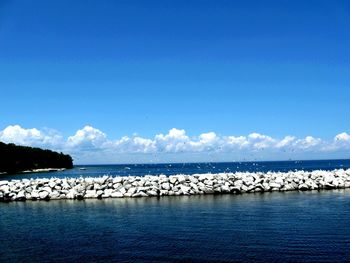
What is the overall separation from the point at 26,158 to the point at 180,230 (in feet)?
375

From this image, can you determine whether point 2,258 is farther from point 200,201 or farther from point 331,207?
point 331,207

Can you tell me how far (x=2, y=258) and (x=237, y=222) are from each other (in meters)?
11.4

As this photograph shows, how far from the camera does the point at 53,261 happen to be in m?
15.7

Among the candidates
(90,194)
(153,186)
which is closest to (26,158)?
(90,194)

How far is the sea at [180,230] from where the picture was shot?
53.3 ft

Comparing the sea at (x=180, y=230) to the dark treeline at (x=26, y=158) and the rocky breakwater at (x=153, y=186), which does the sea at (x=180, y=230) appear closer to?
the rocky breakwater at (x=153, y=186)

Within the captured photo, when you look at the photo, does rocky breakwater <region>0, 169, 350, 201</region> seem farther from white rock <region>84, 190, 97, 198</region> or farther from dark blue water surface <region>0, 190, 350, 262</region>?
dark blue water surface <region>0, 190, 350, 262</region>

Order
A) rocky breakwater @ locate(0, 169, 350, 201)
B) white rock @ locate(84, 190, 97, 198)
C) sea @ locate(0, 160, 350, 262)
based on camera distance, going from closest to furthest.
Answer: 1. sea @ locate(0, 160, 350, 262)
2. white rock @ locate(84, 190, 97, 198)
3. rocky breakwater @ locate(0, 169, 350, 201)

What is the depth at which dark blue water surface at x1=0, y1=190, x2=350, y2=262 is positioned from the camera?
16.2 metres

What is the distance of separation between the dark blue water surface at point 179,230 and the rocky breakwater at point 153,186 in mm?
2465

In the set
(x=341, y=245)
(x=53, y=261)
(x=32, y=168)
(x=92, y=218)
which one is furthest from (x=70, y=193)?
(x=32, y=168)

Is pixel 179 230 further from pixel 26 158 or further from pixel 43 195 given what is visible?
pixel 26 158

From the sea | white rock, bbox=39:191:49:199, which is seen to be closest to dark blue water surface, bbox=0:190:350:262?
the sea

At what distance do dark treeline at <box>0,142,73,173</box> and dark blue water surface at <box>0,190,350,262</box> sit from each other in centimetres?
8687
